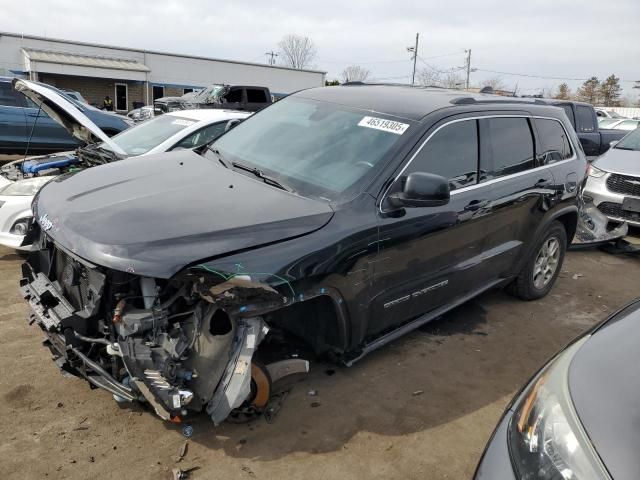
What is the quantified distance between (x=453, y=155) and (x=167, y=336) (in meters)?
2.28

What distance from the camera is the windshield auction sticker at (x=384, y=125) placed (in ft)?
10.9

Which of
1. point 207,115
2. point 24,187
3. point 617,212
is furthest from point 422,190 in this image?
point 617,212

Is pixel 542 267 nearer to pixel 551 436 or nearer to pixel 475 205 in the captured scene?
pixel 475 205

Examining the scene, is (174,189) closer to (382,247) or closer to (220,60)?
(382,247)

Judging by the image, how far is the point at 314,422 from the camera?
300 centimetres

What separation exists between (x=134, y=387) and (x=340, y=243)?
128 cm

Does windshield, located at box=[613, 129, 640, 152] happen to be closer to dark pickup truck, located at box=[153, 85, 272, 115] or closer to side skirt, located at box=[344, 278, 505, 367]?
side skirt, located at box=[344, 278, 505, 367]

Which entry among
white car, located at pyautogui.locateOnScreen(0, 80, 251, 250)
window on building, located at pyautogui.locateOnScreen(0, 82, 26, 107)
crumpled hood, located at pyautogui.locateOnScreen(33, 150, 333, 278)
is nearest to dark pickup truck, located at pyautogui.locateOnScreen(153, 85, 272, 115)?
window on building, located at pyautogui.locateOnScreen(0, 82, 26, 107)

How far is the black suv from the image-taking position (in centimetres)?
246

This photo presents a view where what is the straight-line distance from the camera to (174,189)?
3039 mm

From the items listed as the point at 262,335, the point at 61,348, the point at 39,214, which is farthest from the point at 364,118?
the point at 61,348

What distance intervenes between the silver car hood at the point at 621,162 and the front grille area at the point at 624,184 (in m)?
0.06

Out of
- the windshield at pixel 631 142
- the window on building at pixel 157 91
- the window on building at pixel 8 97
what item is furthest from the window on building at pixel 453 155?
the window on building at pixel 157 91

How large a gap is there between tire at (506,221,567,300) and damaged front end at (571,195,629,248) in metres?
1.81
